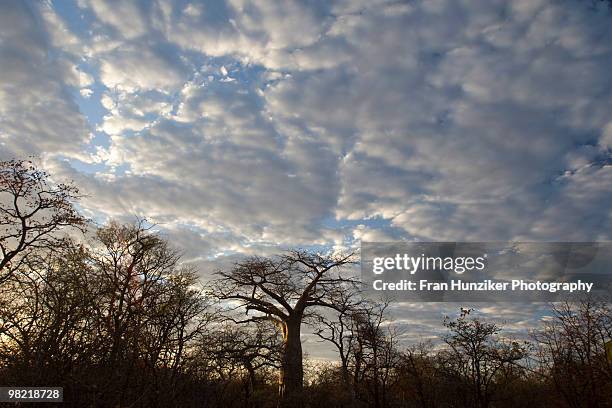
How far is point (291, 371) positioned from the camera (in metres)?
25.0


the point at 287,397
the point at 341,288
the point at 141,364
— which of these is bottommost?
the point at 287,397

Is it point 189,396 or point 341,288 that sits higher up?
point 341,288

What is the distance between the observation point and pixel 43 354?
666cm

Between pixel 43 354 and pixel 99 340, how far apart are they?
855 mm

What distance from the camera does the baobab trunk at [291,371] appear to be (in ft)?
78.0

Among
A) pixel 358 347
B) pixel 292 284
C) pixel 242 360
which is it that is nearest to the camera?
pixel 242 360

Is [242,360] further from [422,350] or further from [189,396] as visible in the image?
[422,350]

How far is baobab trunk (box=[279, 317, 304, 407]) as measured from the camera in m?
23.8

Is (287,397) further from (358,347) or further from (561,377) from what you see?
(561,377)

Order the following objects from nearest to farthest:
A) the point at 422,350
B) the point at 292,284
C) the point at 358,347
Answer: the point at 292,284 < the point at 358,347 < the point at 422,350

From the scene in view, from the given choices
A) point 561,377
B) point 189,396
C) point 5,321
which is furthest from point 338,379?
point 5,321

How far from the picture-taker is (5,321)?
7.64 m

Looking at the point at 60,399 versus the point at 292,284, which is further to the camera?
the point at 292,284

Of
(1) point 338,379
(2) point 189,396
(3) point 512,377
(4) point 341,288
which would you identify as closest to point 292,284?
(4) point 341,288
